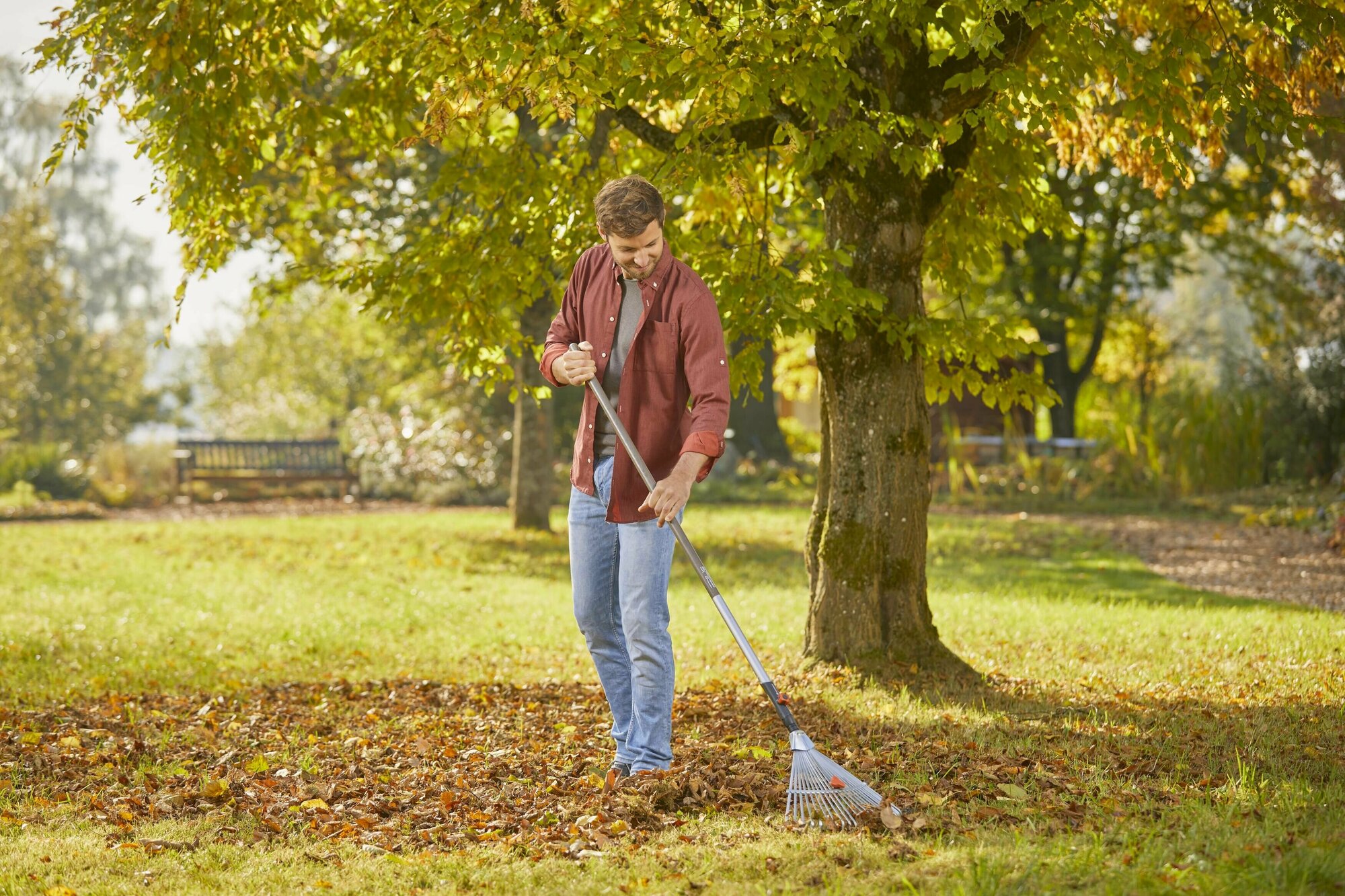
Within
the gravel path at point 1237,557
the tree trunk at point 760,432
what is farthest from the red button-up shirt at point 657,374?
the tree trunk at point 760,432

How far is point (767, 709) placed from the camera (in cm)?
572

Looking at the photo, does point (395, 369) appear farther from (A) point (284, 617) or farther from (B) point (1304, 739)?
(B) point (1304, 739)

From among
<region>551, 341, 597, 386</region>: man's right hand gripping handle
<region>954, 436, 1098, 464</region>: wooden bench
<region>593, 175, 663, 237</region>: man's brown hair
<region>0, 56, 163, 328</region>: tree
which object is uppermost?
<region>0, 56, 163, 328</region>: tree

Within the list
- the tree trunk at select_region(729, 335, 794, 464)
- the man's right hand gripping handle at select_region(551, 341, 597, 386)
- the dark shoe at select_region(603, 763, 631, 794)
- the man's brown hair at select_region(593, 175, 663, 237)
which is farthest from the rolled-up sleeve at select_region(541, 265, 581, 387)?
the tree trunk at select_region(729, 335, 794, 464)

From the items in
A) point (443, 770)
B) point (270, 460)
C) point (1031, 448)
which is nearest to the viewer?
point (443, 770)

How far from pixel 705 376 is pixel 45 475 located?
55.3 ft

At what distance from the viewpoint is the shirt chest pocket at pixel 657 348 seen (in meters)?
4.13

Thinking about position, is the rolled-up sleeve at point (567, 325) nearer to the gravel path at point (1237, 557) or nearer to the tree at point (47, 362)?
the gravel path at point (1237, 557)

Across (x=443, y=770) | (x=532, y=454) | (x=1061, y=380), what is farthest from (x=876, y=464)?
(x=1061, y=380)

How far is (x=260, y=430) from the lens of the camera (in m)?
27.7

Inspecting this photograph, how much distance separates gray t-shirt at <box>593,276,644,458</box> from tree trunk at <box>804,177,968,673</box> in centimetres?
206

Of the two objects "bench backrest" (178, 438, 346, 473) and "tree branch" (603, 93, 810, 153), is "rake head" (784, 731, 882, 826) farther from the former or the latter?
"bench backrest" (178, 438, 346, 473)

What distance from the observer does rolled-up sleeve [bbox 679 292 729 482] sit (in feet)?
13.0

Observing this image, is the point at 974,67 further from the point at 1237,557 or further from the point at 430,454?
the point at 430,454
